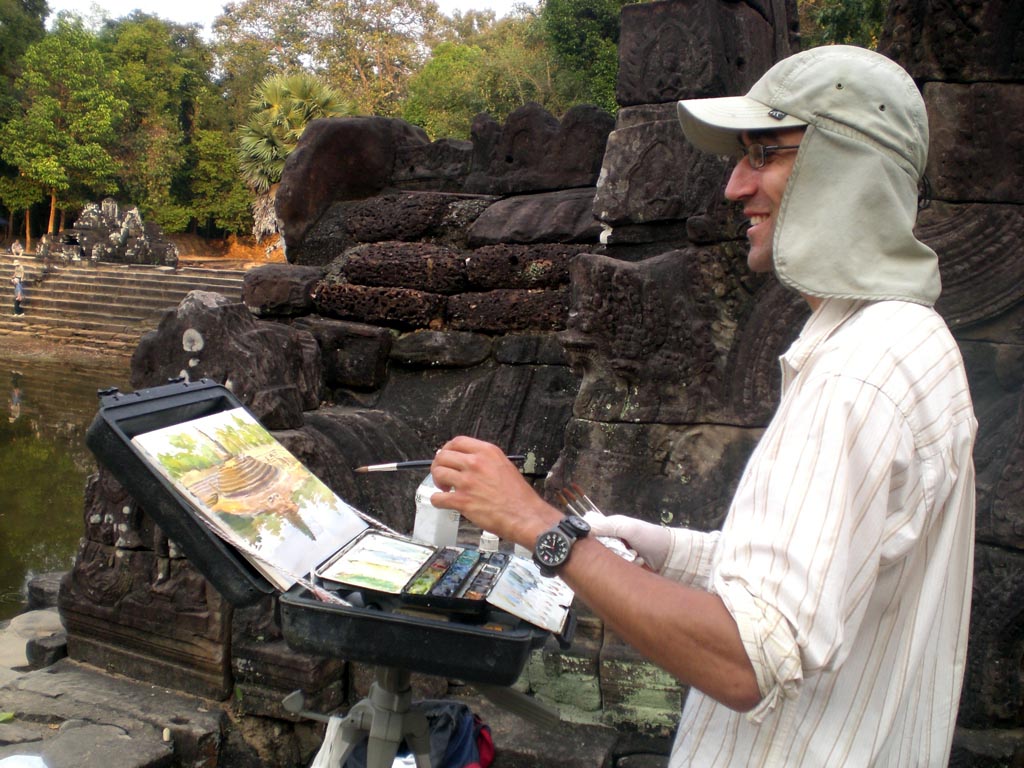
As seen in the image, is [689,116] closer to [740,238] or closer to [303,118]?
[740,238]

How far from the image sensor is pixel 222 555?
5.20 ft

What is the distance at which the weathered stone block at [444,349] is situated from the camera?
4.51 meters

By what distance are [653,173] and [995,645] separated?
6.19ft

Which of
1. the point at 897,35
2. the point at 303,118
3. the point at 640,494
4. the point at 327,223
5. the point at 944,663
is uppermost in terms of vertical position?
the point at 303,118

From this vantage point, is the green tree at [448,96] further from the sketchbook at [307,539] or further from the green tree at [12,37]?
the sketchbook at [307,539]

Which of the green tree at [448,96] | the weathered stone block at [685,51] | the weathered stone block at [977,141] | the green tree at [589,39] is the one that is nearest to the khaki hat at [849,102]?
the weathered stone block at [977,141]

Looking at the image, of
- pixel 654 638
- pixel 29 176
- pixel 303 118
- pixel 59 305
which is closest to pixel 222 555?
pixel 654 638

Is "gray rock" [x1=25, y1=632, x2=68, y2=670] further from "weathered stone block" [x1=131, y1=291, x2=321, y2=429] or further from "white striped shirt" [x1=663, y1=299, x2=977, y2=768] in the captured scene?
"white striped shirt" [x1=663, y1=299, x2=977, y2=768]

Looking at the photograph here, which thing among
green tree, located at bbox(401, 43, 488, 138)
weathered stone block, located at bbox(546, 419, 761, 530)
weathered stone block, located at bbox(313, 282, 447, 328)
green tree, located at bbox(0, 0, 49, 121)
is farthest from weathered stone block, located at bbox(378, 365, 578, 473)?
green tree, located at bbox(0, 0, 49, 121)

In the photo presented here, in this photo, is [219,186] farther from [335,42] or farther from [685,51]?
[685,51]

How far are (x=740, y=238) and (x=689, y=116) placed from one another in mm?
1870

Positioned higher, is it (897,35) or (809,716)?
(897,35)

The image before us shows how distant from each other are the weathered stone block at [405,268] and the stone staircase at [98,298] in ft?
49.7

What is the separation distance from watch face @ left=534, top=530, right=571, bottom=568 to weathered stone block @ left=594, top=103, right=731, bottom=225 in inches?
91.6
